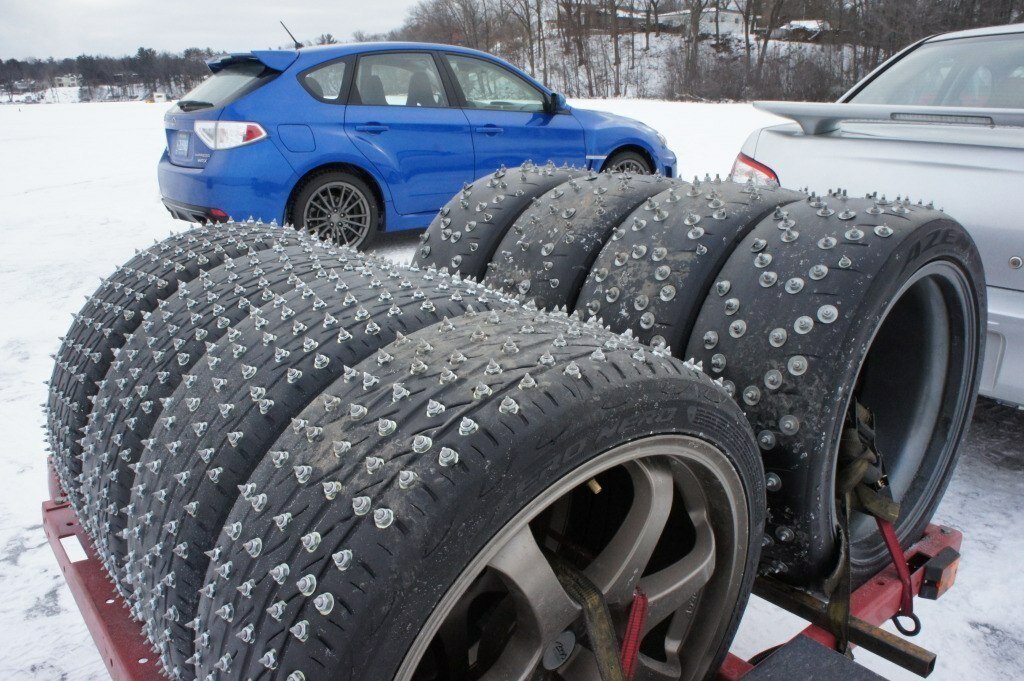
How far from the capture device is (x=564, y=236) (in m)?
2.10

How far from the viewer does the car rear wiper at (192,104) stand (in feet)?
19.8

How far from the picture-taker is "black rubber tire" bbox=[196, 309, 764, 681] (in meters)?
0.97

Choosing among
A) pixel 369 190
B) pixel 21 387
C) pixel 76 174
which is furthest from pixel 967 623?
pixel 76 174

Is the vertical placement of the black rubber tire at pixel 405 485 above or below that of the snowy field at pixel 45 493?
above

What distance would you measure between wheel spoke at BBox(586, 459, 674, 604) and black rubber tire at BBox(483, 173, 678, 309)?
77 centimetres

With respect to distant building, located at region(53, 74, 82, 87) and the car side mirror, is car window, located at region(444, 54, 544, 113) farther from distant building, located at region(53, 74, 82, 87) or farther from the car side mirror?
distant building, located at region(53, 74, 82, 87)

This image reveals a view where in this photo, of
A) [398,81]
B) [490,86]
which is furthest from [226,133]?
[490,86]

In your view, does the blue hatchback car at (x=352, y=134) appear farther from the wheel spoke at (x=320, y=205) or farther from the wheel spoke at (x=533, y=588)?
the wheel spoke at (x=533, y=588)

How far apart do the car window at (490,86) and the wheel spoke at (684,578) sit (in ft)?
19.8

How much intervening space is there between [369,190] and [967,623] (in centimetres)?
548

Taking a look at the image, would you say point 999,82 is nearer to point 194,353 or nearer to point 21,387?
point 194,353

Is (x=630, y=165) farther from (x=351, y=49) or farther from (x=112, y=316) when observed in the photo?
(x=112, y=316)

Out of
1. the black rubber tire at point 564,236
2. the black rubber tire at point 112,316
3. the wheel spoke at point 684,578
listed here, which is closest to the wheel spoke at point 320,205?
the black rubber tire at point 112,316

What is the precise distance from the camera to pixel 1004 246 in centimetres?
254
